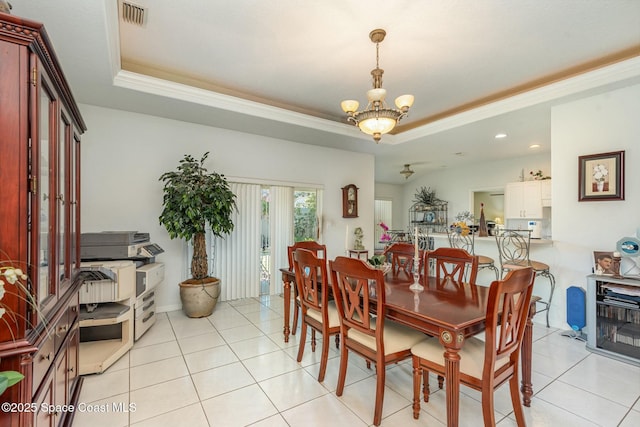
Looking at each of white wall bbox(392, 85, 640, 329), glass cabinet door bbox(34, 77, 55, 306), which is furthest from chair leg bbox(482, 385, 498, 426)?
white wall bbox(392, 85, 640, 329)

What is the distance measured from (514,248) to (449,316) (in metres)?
3.09

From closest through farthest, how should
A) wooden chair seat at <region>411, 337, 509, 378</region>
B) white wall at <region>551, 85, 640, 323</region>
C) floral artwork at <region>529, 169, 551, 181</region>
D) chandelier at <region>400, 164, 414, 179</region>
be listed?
1. wooden chair seat at <region>411, 337, 509, 378</region>
2. white wall at <region>551, 85, 640, 323</region>
3. floral artwork at <region>529, 169, 551, 181</region>
4. chandelier at <region>400, 164, 414, 179</region>

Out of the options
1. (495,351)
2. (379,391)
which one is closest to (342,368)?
(379,391)

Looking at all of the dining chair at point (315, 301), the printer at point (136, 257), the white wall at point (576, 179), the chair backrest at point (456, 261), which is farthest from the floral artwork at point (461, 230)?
the printer at point (136, 257)

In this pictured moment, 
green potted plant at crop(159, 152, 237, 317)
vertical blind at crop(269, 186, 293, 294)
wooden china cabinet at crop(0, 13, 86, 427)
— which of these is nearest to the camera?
wooden china cabinet at crop(0, 13, 86, 427)

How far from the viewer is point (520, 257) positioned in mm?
3824

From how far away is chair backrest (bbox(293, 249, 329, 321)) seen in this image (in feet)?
7.64

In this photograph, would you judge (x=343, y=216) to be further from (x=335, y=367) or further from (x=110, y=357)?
(x=110, y=357)

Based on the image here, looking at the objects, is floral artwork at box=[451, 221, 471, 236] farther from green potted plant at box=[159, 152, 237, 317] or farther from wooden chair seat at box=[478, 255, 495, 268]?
green potted plant at box=[159, 152, 237, 317]

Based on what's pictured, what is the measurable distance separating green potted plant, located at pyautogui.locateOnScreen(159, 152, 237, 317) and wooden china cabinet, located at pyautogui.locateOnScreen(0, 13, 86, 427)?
7.07ft

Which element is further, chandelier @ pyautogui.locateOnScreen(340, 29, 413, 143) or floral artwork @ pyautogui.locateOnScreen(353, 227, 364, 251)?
floral artwork @ pyautogui.locateOnScreen(353, 227, 364, 251)

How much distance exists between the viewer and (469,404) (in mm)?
2033

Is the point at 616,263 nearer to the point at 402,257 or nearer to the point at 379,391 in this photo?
the point at 402,257

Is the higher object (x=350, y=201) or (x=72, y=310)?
(x=350, y=201)
